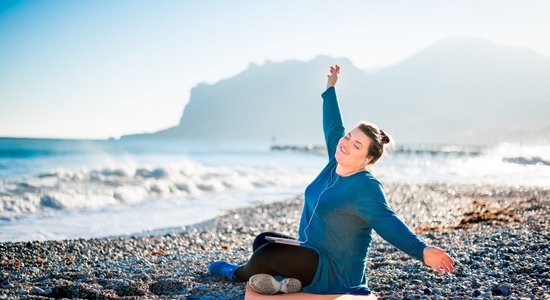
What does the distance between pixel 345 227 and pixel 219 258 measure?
316 cm

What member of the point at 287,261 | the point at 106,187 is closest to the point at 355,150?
the point at 287,261

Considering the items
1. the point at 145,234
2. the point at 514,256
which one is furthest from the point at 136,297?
the point at 145,234

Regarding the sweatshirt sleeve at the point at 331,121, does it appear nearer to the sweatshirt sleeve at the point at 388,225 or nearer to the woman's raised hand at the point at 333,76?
the woman's raised hand at the point at 333,76

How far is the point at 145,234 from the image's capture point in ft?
31.2

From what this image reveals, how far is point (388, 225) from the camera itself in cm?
320

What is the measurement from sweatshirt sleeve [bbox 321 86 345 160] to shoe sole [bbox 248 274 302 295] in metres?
1.17

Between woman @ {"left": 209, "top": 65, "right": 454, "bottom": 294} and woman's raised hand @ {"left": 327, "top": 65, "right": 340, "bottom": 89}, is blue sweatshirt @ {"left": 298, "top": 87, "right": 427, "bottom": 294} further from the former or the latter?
woman's raised hand @ {"left": 327, "top": 65, "right": 340, "bottom": 89}

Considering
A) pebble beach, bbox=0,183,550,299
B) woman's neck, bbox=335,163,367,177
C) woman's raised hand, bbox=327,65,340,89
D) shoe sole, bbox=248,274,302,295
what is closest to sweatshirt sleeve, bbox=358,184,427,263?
woman's neck, bbox=335,163,367,177

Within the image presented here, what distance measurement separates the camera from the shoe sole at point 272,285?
3.73 m

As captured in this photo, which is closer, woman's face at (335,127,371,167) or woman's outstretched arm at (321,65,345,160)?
woman's face at (335,127,371,167)

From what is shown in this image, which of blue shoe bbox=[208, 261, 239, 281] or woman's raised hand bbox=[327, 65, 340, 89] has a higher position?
woman's raised hand bbox=[327, 65, 340, 89]

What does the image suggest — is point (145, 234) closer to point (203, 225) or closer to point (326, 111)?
point (203, 225)

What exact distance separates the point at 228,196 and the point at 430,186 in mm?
9076

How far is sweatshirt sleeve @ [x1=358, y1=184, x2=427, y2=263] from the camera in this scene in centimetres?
310
